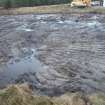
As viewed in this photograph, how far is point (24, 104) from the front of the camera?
34.5 ft

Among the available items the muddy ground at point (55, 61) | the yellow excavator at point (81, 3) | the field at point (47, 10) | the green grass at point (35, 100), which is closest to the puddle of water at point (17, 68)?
the muddy ground at point (55, 61)

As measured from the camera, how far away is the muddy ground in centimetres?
1612

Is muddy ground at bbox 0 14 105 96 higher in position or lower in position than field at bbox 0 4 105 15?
higher

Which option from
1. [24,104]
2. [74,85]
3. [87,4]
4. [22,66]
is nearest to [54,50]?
[22,66]

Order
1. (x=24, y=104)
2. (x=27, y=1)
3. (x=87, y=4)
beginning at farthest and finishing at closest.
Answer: (x=27, y=1)
(x=87, y=4)
(x=24, y=104)

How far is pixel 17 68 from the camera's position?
19953mm

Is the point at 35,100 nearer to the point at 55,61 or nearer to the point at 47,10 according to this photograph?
the point at 55,61

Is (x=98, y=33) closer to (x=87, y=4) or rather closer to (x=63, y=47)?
(x=63, y=47)

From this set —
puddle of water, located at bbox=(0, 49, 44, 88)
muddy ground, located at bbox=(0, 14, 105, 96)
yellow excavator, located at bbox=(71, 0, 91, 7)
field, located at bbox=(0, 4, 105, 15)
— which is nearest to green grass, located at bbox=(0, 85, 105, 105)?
muddy ground, located at bbox=(0, 14, 105, 96)

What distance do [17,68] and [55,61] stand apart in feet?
8.97

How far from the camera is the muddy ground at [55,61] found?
16.1 m

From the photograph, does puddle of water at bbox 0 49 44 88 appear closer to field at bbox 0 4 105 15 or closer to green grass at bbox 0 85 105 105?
green grass at bbox 0 85 105 105

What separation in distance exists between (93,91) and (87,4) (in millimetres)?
49738

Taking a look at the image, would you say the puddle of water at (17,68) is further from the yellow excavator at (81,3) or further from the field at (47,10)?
the yellow excavator at (81,3)
